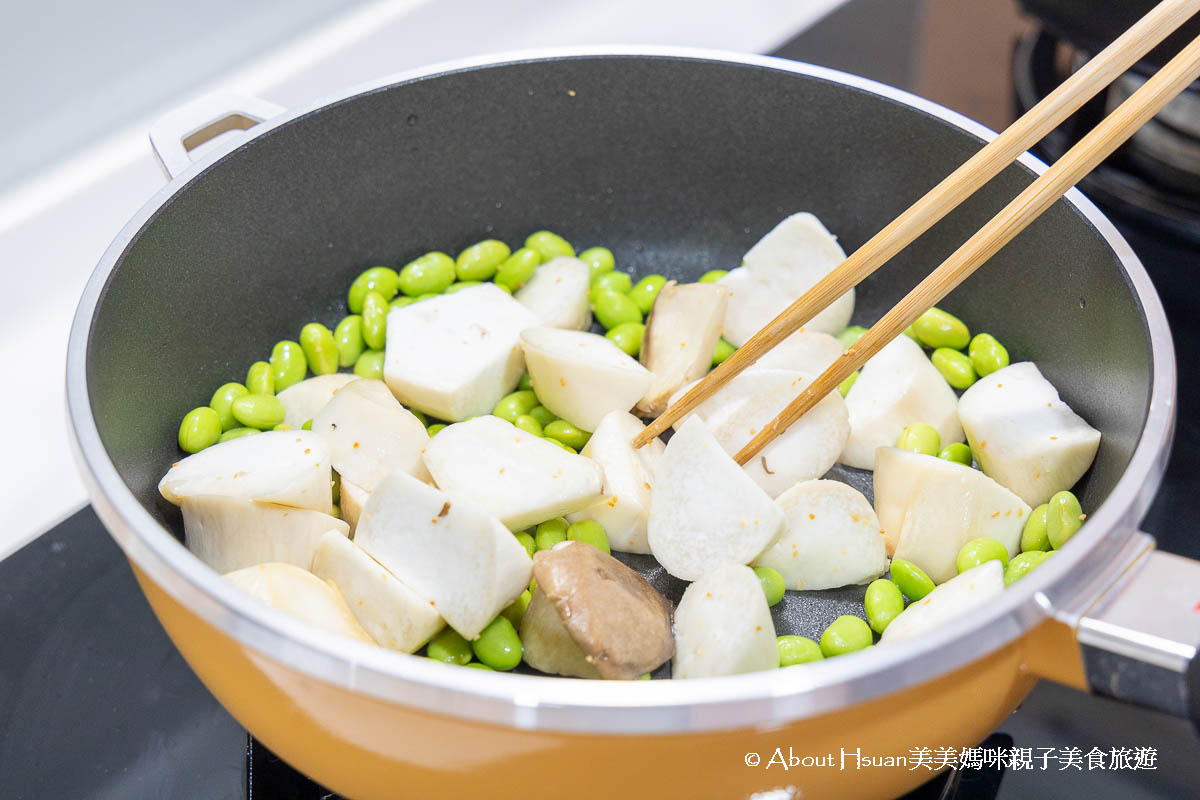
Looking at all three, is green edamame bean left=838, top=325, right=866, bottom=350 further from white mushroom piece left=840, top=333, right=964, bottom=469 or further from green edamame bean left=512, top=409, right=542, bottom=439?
green edamame bean left=512, top=409, right=542, bottom=439

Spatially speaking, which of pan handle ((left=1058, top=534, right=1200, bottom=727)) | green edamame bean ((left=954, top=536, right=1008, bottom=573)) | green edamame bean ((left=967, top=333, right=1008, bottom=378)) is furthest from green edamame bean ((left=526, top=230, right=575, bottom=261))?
pan handle ((left=1058, top=534, right=1200, bottom=727))

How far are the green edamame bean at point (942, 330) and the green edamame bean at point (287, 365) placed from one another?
2.11 feet

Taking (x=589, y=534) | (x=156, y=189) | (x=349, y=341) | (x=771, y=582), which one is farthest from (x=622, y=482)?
(x=156, y=189)

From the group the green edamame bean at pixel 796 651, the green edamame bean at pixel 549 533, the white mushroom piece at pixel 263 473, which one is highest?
the white mushroom piece at pixel 263 473

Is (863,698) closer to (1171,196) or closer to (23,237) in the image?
(1171,196)

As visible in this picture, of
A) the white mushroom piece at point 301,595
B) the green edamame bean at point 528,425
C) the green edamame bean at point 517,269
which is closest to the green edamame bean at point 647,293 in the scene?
the green edamame bean at point 517,269

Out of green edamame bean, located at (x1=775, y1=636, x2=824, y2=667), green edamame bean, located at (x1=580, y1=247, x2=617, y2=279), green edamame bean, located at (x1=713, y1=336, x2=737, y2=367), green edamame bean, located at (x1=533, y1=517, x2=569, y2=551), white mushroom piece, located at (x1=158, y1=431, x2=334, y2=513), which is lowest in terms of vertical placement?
green edamame bean, located at (x1=775, y1=636, x2=824, y2=667)

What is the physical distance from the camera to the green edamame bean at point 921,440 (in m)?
1.00

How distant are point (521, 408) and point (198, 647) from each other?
0.48 metres

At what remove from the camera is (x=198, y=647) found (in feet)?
2.18

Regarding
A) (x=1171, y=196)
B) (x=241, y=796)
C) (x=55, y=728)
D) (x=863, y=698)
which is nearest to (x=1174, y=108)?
(x=1171, y=196)

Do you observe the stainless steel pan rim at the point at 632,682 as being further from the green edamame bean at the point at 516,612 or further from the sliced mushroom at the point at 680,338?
the sliced mushroom at the point at 680,338

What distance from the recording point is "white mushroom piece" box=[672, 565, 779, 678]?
0.76m

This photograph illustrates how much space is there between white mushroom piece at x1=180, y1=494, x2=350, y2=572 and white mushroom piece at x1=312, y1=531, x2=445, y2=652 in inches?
1.8
